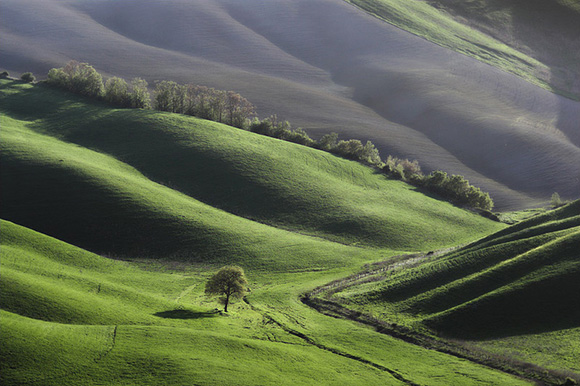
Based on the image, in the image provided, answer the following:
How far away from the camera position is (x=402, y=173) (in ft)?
509

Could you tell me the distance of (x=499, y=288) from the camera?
66750 millimetres

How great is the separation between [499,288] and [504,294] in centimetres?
198

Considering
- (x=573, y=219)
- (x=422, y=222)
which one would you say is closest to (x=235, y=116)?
(x=422, y=222)

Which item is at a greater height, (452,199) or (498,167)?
(498,167)

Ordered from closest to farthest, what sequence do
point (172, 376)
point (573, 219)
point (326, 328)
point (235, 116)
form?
point (172, 376), point (326, 328), point (573, 219), point (235, 116)

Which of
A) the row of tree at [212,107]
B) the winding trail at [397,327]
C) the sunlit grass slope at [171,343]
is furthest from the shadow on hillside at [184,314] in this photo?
the row of tree at [212,107]

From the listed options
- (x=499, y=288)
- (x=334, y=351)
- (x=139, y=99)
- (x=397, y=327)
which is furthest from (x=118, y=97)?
(x=499, y=288)

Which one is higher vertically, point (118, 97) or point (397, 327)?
point (118, 97)

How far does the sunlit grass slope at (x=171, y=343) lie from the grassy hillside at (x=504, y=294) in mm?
6036

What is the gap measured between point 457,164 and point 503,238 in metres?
108

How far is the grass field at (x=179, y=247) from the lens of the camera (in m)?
49.0

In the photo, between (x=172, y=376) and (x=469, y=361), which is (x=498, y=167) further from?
(x=172, y=376)

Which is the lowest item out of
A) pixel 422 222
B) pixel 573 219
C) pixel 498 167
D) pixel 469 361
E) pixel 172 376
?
pixel 172 376

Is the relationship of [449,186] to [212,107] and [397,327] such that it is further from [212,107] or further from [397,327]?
[397,327]
